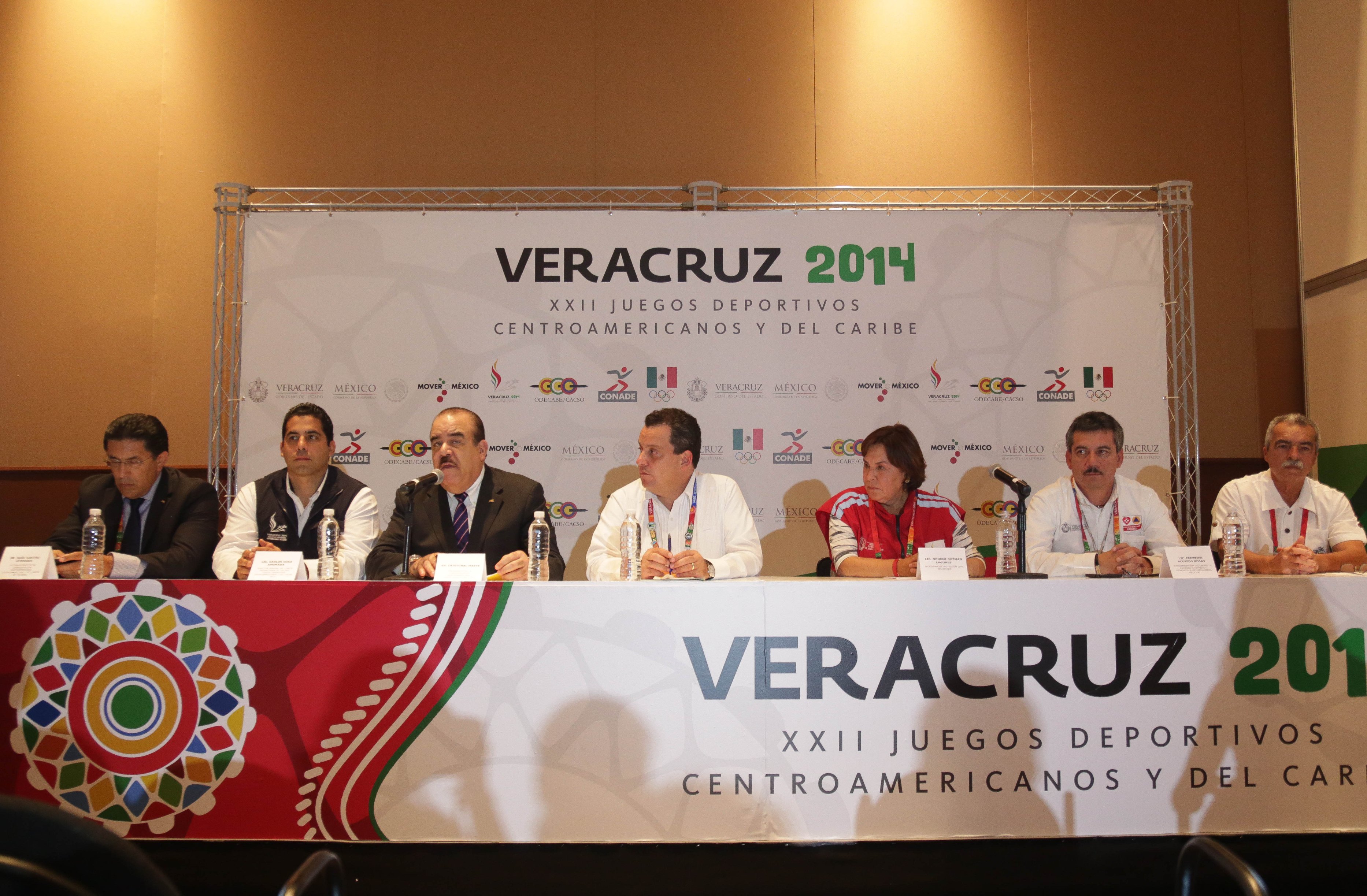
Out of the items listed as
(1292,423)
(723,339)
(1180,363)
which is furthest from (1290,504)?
(723,339)

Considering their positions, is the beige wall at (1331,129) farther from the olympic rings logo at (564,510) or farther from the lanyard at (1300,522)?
the olympic rings logo at (564,510)

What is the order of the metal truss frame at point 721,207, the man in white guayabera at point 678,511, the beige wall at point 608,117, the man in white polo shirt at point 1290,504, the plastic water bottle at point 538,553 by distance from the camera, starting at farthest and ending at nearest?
the beige wall at point 608,117, the metal truss frame at point 721,207, the man in white polo shirt at point 1290,504, the man in white guayabera at point 678,511, the plastic water bottle at point 538,553

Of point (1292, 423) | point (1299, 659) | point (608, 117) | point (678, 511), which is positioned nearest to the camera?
point (1299, 659)

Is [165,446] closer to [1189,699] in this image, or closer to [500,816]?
[500,816]

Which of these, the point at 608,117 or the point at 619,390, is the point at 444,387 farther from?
the point at 608,117

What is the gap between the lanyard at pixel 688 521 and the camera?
9.91 ft

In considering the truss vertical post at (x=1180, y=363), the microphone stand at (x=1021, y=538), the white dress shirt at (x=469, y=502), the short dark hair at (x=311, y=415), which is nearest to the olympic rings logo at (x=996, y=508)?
the truss vertical post at (x=1180, y=363)

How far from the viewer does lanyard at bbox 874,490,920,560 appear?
303 cm

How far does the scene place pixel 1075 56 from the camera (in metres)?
5.18

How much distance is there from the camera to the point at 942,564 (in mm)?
2250

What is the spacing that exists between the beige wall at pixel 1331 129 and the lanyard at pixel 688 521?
13.0 feet

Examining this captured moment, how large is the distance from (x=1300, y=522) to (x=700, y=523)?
91.0 inches

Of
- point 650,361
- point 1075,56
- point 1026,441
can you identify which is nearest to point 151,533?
point 650,361

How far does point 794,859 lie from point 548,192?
13.0 ft
